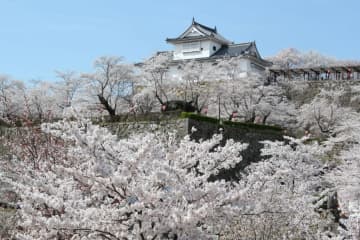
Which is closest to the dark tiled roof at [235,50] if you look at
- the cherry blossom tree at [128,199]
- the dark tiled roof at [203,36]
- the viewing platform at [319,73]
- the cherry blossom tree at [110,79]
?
the dark tiled roof at [203,36]

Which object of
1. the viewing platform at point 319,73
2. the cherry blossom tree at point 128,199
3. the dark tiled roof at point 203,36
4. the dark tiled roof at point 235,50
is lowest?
the cherry blossom tree at point 128,199

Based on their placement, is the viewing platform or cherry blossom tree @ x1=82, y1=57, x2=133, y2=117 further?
the viewing platform

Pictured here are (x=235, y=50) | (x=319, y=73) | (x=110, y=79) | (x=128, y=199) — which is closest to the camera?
(x=128, y=199)

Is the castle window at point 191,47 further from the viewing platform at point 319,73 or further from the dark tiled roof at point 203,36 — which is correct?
the viewing platform at point 319,73

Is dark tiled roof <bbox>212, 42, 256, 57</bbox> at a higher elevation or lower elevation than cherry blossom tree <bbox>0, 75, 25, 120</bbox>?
higher

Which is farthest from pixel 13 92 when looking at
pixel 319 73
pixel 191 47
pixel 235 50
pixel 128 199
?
pixel 128 199

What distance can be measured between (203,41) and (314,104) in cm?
880

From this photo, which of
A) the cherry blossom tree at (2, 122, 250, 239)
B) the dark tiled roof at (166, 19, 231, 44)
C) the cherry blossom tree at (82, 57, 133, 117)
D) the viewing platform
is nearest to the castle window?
the dark tiled roof at (166, 19, 231, 44)

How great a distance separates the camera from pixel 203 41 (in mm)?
33969

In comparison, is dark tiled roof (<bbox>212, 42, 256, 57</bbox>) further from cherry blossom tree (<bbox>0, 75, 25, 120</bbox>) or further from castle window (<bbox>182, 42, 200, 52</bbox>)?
cherry blossom tree (<bbox>0, 75, 25, 120</bbox>)

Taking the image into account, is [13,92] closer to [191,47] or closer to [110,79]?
[110,79]

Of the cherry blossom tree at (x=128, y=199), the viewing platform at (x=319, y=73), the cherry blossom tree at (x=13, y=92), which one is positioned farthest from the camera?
the viewing platform at (x=319, y=73)

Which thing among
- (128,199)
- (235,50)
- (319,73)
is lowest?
(128,199)

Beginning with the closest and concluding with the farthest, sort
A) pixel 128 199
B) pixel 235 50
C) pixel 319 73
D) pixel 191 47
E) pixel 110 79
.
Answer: pixel 128 199 → pixel 110 79 → pixel 319 73 → pixel 235 50 → pixel 191 47
